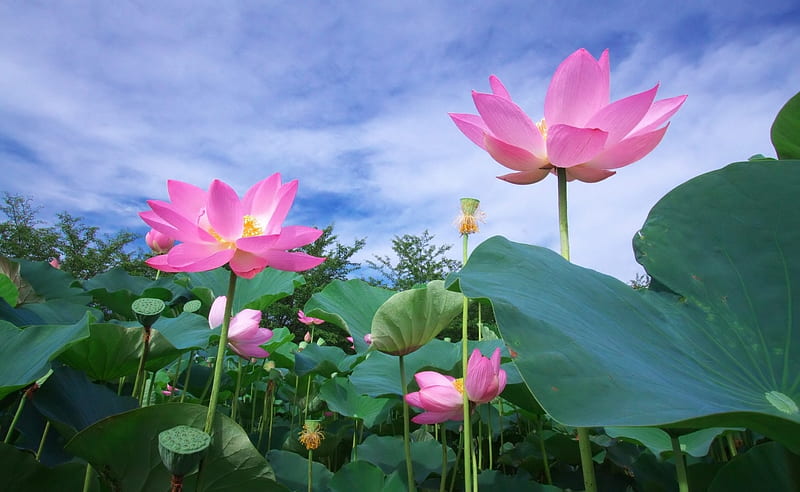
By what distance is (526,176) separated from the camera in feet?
1.96

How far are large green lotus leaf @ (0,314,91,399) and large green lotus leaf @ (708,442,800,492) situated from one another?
0.83m

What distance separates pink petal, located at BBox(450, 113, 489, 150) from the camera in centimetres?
58

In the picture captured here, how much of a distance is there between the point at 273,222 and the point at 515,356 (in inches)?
14.0

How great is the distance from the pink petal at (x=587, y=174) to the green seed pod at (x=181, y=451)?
1.63 feet

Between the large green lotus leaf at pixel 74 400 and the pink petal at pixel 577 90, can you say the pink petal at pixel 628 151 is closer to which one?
the pink petal at pixel 577 90

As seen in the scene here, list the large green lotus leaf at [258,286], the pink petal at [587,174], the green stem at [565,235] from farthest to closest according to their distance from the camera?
the large green lotus leaf at [258,286] < the pink petal at [587,174] < the green stem at [565,235]

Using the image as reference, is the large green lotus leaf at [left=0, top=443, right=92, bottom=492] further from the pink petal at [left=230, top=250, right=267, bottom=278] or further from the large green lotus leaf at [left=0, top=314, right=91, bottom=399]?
the pink petal at [left=230, top=250, right=267, bottom=278]

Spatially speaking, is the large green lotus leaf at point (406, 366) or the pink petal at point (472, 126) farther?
the large green lotus leaf at point (406, 366)

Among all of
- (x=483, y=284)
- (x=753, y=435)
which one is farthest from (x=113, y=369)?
(x=753, y=435)

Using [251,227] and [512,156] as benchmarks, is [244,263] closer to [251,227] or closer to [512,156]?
[251,227]

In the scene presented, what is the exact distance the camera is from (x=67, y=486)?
0.59 metres

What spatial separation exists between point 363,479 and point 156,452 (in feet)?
1.42

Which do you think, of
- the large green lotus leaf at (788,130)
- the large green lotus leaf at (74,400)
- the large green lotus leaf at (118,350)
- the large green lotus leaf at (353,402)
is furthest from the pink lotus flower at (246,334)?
the large green lotus leaf at (788,130)

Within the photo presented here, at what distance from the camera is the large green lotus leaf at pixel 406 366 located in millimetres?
962
